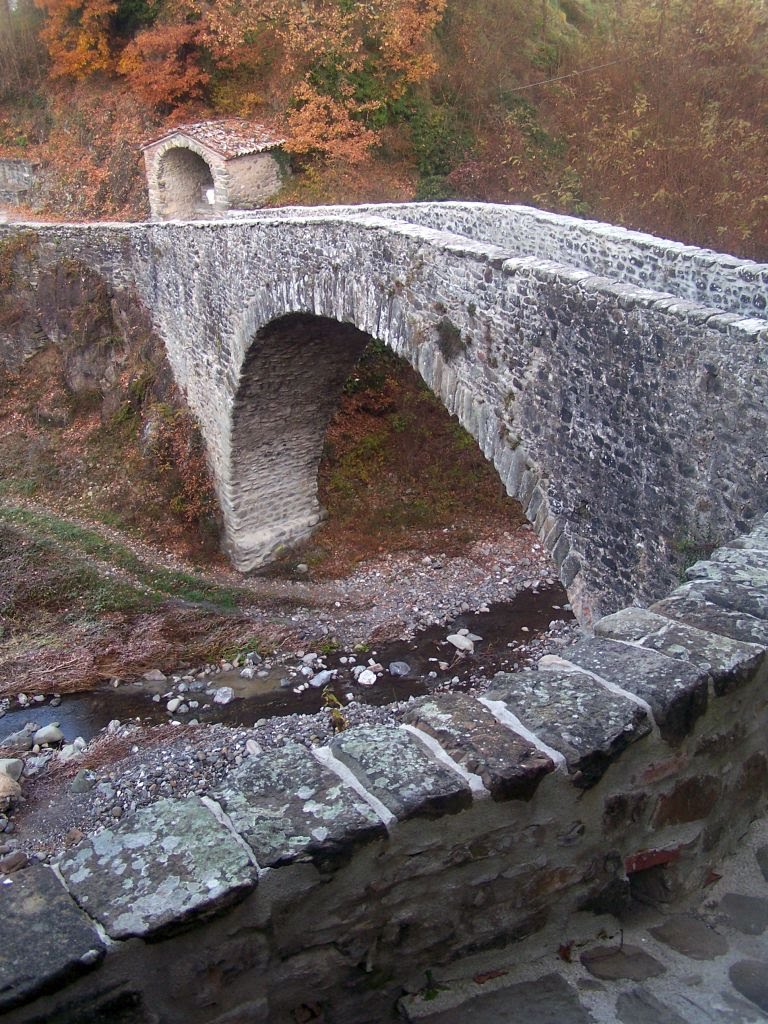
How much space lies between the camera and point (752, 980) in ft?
7.49

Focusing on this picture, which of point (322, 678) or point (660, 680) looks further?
point (322, 678)

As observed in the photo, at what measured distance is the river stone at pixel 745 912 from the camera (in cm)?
245

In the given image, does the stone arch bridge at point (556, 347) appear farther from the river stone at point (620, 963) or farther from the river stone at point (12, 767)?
the river stone at point (12, 767)

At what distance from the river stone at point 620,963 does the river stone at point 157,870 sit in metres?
1.04

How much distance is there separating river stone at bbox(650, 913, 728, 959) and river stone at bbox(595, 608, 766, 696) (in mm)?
667

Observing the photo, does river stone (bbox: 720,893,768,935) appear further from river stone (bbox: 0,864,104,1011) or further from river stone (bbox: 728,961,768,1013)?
river stone (bbox: 0,864,104,1011)

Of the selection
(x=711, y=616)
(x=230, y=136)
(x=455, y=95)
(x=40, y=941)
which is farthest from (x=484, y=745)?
(x=455, y=95)

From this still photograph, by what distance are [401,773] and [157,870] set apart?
25.5 inches

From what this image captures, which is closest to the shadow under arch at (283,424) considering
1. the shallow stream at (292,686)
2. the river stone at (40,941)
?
the shallow stream at (292,686)

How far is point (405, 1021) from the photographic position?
88.2 inches

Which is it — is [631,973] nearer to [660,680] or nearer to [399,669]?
[660,680]

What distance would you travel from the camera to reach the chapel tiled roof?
15.6m

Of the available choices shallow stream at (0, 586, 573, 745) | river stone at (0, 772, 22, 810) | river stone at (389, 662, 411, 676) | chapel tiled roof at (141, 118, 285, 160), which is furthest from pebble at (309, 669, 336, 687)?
chapel tiled roof at (141, 118, 285, 160)

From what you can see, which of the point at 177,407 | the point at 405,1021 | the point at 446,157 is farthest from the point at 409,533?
the point at 405,1021
